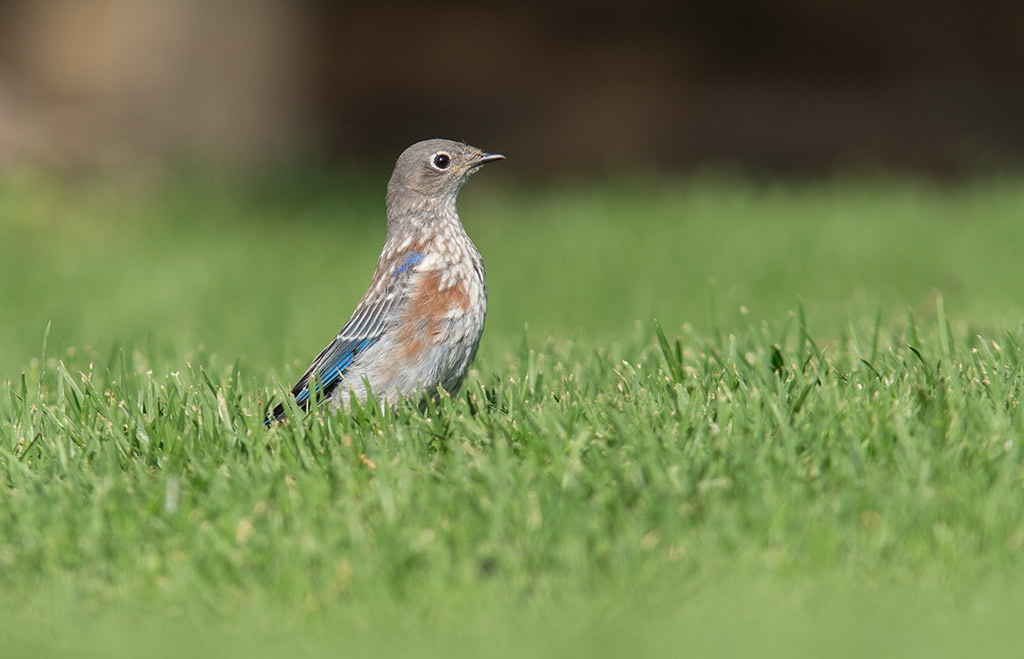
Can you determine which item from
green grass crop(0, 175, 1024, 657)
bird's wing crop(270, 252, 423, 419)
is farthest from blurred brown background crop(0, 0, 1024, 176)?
bird's wing crop(270, 252, 423, 419)

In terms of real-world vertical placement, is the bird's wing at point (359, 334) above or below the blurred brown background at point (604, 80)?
below

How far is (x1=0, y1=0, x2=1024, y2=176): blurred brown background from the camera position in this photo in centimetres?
1606

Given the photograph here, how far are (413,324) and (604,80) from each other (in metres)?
14.2

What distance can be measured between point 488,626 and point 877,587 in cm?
116

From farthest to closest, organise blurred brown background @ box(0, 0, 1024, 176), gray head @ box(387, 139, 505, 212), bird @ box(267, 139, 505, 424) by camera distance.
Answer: blurred brown background @ box(0, 0, 1024, 176) → gray head @ box(387, 139, 505, 212) → bird @ box(267, 139, 505, 424)

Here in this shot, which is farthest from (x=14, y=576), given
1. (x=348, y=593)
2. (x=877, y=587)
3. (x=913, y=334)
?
(x=913, y=334)

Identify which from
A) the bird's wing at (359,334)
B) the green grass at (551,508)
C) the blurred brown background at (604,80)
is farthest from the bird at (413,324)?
the blurred brown background at (604,80)

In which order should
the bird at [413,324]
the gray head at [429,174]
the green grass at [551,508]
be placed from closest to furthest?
the green grass at [551,508] → the bird at [413,324] → the gray head at [429,174]

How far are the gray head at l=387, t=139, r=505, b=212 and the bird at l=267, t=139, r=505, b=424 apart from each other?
2 cm

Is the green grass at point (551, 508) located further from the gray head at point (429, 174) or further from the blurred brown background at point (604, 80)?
the blurred brown background at point (604, 80)

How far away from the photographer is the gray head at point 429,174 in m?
6.41

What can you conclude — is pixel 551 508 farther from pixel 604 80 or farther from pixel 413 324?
pixel 604 80

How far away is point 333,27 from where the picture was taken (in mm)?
20312

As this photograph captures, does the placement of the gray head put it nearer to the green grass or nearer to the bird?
the bird
